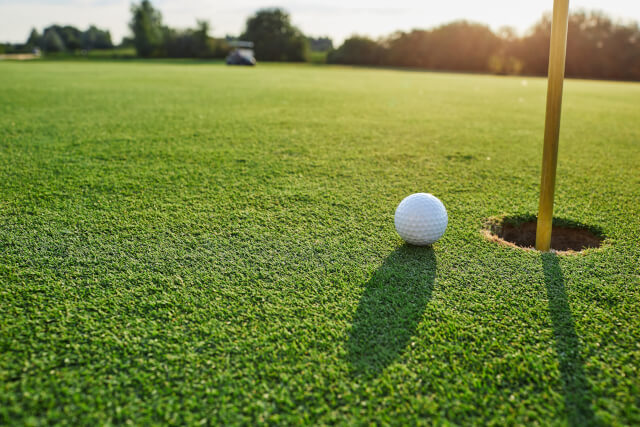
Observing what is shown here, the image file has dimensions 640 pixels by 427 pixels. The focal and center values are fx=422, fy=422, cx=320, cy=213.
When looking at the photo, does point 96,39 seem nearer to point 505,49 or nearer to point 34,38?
point 34,38

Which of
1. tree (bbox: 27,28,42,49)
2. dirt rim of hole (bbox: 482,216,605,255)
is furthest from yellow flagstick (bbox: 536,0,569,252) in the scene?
tree (bbox: 27,28,42,49)

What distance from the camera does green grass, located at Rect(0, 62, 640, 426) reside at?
1.58 m

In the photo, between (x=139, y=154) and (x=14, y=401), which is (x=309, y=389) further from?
(x=139, y=154)

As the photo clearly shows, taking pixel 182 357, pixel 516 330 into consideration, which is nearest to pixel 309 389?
pixel 182 357

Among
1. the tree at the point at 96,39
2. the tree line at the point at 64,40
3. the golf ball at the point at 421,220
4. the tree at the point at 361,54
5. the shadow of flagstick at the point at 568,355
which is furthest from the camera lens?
the tree at the point at 96,39

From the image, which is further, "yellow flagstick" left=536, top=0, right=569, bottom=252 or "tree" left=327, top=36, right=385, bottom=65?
"tree" left=327, top=36, right=385, bottom=65

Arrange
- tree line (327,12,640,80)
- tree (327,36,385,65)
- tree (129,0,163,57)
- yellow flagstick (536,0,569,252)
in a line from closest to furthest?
1. yellow flagstick (536,0,569,252)
2. tree line (327,12,640,80)
3. tree (327,36,385,65)
4. tree (129,0,163,57)

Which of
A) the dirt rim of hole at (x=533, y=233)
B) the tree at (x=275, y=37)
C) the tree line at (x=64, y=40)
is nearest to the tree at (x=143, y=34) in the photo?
the tree at (x=275, y=37)

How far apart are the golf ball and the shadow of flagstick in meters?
0.67

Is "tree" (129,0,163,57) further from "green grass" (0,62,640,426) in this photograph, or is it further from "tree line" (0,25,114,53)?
"green grass" (0,62,640,426)

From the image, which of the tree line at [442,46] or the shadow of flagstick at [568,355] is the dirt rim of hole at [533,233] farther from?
the tree line at [442,46]

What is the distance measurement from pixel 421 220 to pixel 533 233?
1.16 meters

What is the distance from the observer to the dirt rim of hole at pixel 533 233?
3.05 meters

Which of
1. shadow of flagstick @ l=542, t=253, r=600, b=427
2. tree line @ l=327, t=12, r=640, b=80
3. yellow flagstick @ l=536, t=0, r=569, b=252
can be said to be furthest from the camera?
tree line @ l=327, t=12, r=640, b=80
